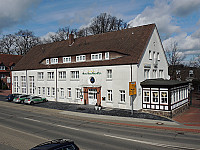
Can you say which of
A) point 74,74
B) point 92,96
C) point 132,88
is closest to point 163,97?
point 132,88

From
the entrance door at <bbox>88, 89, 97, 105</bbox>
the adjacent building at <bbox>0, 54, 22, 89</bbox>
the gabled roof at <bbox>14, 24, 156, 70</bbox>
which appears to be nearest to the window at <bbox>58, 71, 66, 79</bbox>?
the gabled roof at <bbox>14, 24, 156, 70</bbox>

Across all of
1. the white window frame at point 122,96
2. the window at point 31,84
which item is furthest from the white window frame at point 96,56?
the window at point 31,84

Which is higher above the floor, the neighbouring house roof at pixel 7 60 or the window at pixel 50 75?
the neighbouring house roof at pixel 7 60

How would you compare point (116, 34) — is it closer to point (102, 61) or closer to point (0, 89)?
point (102, 61)

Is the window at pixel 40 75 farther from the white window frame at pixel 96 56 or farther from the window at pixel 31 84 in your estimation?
the white window frame at pixel 96 56

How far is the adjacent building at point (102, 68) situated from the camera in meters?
26.4

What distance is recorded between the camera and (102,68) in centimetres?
2878

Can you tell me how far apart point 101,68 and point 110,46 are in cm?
428

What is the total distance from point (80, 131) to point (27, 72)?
95.6 feet

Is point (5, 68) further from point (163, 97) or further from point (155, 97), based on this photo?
point (163, 97)

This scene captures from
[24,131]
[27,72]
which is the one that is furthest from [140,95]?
[27,72]

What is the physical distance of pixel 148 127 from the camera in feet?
59.1

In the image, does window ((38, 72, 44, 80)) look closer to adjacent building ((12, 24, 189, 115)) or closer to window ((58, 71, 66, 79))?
adjacent building ((12, 24, 189, 115))

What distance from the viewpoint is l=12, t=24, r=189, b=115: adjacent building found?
2639 centimetres
